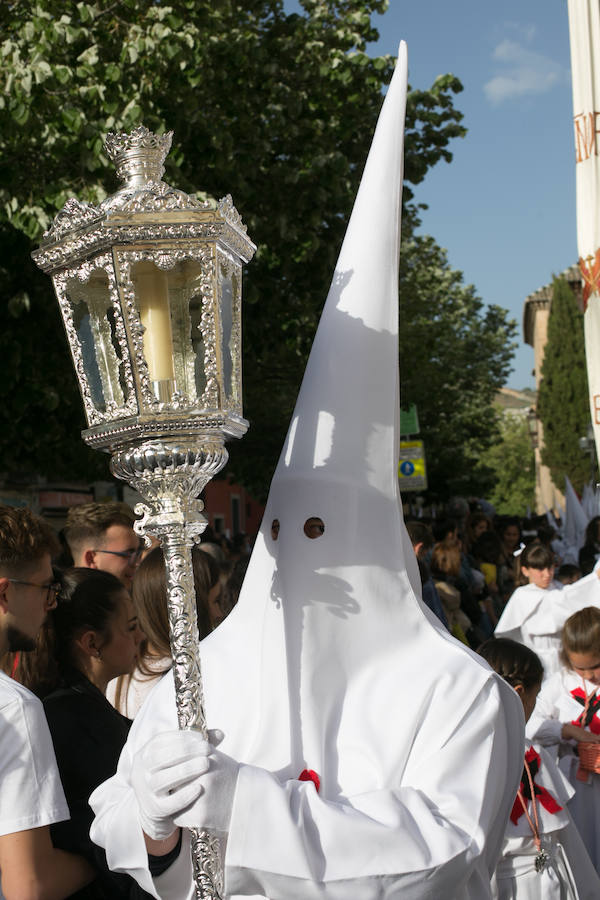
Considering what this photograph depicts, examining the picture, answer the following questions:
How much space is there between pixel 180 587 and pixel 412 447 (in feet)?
46.6

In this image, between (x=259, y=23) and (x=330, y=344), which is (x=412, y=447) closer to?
(x=259, y=23)

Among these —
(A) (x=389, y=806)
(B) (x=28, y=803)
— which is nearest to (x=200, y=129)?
(B) (x=28, y=803)

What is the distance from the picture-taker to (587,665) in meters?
5.63

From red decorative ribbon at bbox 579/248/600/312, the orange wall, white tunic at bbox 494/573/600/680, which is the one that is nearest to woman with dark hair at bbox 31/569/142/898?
red decorative ribbon at bbox 579/248/600/312

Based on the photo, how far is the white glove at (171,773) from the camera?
2271 millimetres

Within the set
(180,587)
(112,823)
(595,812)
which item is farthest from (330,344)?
(595,812)

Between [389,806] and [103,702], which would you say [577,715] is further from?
[389,806]

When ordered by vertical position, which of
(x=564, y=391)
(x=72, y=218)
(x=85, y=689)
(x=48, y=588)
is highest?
(x=564, y=391)

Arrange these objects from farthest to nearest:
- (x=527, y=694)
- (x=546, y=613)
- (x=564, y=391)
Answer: (x=564, y=391)
(x=546, y=613)
(x=527, y=694)

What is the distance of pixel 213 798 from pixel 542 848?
2.24 m

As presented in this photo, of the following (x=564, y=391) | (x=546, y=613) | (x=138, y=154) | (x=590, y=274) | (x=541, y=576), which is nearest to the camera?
(x=138, y=154)

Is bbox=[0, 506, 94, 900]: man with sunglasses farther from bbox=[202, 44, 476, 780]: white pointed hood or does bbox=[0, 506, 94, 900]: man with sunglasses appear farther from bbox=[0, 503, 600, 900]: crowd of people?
bbox=[202, 44, 476, 780]: white pointed hood

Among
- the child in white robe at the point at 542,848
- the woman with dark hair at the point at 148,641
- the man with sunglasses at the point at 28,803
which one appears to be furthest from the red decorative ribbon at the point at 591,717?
the man with sunglasses at the point at 28,803

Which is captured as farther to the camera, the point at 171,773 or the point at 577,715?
the point at 577,715
